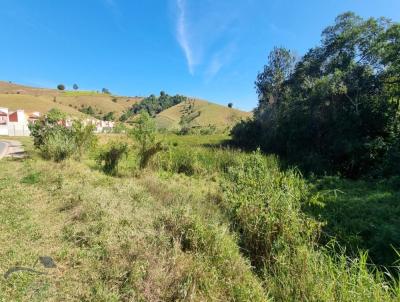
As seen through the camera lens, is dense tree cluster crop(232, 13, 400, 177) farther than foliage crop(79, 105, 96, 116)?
No

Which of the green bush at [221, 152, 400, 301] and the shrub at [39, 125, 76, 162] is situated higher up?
the shrub at [39, 125, 76, 162]

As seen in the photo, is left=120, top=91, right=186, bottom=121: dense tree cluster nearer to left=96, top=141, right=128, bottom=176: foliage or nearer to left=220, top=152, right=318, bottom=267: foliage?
left=96, top=141, right=128, bottom=176: foliage

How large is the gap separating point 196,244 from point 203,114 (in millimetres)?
73696

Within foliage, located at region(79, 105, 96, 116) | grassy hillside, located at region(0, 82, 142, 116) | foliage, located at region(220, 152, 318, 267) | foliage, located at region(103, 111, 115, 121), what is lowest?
foliage, located at region(220, 152, 318, 267)

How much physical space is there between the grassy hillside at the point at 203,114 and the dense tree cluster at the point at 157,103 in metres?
8.10

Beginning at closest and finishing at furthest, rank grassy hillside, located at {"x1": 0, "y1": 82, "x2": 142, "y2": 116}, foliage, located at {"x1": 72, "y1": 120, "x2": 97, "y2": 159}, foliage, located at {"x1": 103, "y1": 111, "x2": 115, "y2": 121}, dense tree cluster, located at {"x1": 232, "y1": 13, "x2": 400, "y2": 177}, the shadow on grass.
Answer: the shadow on grass < dense tree cluster, located at {"x1": 232, "y1": 13, "x2": 400, "y2": 177} < foliage, located at {"x1": 72, "y1": 120, "x2": 97, "y2": 159} < grassy hillside, located at {"x1": 0, "y1": 82, "x2": 142, "y2": 116} < foliage, located at {"x1": 103, "y1": 111, "x2": 115, "y2": 121}

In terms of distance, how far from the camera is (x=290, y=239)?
159 inches

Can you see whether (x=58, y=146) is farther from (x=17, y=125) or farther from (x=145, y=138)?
(x=17, y=125)

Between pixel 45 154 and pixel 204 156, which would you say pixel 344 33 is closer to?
pixel 204 156

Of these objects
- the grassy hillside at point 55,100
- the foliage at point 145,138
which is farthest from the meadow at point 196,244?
the grassy hillside at point 55,100

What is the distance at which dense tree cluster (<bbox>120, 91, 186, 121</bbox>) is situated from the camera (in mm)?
95812

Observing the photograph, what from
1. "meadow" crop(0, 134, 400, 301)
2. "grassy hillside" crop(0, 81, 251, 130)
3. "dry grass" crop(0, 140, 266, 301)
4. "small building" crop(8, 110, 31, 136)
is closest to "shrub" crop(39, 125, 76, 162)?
"meadow" crop(0, 134, 400, 301)

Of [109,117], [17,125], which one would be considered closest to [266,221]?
[17,125]

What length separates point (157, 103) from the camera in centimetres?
10175
